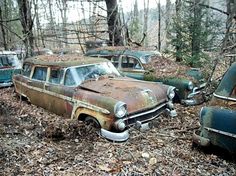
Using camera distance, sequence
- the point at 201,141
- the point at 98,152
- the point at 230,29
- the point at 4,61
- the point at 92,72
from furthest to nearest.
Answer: the point at 4,61 → the point at 230,29 → the point at 92,72 → the point at 98,152 → the point at 201,141

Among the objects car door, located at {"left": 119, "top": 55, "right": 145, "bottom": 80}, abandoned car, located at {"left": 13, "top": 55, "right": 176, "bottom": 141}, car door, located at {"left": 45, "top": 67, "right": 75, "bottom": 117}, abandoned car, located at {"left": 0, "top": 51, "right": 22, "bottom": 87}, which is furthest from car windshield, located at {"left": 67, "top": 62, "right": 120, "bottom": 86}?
abandoned car, located at {"left": 0, "top": 51, "right": 22, "bottom": 87}

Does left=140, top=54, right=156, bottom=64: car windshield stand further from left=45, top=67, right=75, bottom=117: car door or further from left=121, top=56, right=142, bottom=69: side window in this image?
left=45, top=67, right=75, bottom=117: car door

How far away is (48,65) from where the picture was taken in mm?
7609

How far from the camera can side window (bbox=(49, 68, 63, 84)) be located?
23.5 ft

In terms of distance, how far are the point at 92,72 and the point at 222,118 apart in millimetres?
3579

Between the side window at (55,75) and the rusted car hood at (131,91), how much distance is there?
0.80m

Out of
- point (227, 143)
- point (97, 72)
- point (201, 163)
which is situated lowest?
point (201, 163)

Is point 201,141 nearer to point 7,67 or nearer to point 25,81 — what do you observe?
point 25,81

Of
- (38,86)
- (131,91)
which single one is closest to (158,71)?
(131,91)

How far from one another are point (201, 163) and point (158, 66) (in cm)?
499

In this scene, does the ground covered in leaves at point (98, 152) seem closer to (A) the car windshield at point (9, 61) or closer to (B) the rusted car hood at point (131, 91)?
(B) the rusted car hood at point (131, 91)

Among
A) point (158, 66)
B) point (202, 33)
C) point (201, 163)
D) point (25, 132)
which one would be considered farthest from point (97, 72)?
point (202, 33)

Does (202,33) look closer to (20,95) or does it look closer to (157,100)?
(157,100)

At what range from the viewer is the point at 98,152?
5.32m
